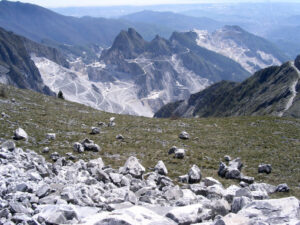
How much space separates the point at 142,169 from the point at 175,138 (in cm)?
1307

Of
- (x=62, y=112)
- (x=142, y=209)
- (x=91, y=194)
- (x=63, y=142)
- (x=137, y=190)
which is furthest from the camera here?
(x=62, y=112)

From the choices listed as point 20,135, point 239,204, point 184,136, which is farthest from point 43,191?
point 184,136

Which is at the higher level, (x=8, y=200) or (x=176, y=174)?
(x=8, y=200)

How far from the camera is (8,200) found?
1481 centimetres

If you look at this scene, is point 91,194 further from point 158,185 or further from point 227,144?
point 227,144

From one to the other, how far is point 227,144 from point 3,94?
1392 inches

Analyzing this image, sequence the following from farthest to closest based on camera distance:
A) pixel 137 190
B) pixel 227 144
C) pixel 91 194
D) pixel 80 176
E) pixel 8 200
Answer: pixel 227 144 → pixel 80 176 → pixel 137 190 → pixel 91 194 → pixel 8 200

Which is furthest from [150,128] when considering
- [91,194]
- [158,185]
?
[91,194]

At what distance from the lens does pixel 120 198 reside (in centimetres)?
1616

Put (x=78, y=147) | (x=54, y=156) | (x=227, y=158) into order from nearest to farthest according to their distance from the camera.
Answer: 1. (x=54, y=156)
2. (x=78, y=147)
3. (x=227, y=158)

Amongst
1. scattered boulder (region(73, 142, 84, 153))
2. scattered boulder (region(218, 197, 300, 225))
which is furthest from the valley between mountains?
scattered boulder (region(73, 142, 84, 153))

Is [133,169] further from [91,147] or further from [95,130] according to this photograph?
[95,130]

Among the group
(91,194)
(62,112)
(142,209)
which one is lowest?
(62,112)

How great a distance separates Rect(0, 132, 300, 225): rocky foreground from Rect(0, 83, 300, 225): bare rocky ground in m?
0.05
